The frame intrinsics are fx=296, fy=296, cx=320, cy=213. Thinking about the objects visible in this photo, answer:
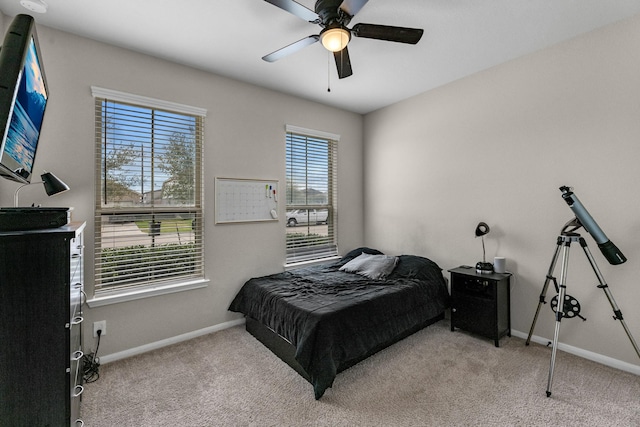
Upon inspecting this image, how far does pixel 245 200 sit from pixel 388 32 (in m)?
2.22

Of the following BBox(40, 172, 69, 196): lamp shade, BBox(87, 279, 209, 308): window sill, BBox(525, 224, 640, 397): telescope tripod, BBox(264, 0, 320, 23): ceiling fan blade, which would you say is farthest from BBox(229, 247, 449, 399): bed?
BBox(264, 0, 320, 23): ceiling fan blade

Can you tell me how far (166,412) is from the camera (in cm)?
195

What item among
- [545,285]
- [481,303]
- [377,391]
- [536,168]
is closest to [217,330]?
[377,391]

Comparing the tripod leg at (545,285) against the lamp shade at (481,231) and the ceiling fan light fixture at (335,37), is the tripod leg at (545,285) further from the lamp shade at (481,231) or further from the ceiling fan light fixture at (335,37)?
the ceiling fan light fixture at (335,37)

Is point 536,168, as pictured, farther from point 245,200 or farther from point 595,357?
point 245,200

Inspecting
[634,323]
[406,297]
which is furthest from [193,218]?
[634,323]

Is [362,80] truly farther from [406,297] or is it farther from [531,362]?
[531,362]

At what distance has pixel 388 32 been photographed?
1.94 meters

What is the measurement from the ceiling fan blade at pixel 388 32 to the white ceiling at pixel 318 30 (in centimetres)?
37

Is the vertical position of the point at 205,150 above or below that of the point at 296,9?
below

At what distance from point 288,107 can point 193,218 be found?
181 centimetres

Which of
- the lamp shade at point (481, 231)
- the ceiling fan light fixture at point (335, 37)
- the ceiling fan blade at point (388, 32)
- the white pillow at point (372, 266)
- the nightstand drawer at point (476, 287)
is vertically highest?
the ceiling fan blade at point (388, 32)

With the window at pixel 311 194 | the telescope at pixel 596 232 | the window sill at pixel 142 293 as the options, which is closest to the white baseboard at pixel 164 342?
the window sill at pixel 142 293

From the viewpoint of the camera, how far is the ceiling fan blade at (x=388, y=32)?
1896mm
